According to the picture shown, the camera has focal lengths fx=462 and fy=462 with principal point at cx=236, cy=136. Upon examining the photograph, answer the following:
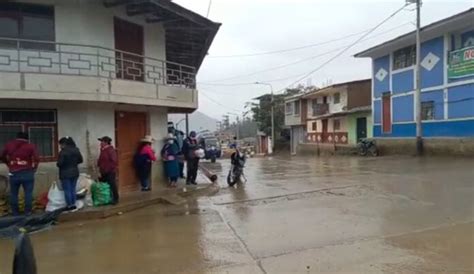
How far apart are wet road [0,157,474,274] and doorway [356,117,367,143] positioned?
21541mm

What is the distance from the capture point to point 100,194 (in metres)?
10.3

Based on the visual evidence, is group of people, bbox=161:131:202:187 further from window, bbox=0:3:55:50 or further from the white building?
window, bbox=0:3:55:50

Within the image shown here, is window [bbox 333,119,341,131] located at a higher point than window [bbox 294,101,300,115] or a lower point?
lower

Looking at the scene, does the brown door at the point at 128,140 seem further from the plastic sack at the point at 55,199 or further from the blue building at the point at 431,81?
the blue building at the point at 431,81

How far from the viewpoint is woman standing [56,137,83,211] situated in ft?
31.5

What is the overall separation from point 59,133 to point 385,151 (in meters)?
19.8

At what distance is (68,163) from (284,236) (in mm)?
5002

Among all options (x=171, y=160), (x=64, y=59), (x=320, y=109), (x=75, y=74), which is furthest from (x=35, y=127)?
(x=320, y=109)

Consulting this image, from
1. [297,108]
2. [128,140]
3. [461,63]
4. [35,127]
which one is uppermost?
[461,63]

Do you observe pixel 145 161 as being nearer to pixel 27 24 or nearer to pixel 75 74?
pixel 75 74

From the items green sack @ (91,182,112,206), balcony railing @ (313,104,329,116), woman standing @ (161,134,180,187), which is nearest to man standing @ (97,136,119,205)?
green sack @ (91,182,112,206)

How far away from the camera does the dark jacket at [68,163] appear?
9.60 m

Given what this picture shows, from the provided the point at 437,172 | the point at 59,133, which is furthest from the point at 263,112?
the point at 59,133

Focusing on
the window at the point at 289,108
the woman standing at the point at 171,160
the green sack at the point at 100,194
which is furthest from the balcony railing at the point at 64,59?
the window at the point at 289,108
